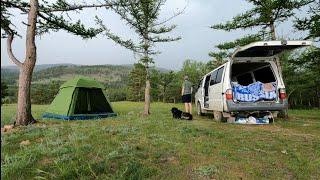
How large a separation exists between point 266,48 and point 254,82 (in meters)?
1.78

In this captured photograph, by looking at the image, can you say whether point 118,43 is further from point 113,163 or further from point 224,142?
point 113,163

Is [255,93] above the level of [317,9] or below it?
below

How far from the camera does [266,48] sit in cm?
1187

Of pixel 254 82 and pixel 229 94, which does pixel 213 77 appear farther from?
pixel 229 94

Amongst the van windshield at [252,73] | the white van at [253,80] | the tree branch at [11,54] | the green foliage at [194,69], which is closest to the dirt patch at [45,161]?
the tree branch at [11,54]

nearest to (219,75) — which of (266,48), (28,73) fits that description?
(266,48)

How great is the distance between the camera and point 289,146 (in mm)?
7516

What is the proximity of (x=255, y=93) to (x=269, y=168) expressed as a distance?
6724mm

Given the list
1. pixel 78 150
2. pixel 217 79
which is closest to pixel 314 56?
pixel 217 79

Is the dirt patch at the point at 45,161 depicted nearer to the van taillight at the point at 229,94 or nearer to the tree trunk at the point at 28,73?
the tree trunk at the point at 28,73

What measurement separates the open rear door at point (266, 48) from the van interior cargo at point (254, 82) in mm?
538

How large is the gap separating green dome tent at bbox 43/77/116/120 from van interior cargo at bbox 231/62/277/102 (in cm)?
596

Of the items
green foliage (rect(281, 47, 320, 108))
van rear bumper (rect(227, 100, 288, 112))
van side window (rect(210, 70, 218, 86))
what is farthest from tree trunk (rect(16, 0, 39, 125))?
green foliage (rect(281, 47, 320, 108))

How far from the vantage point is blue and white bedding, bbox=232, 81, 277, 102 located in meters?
12.1
